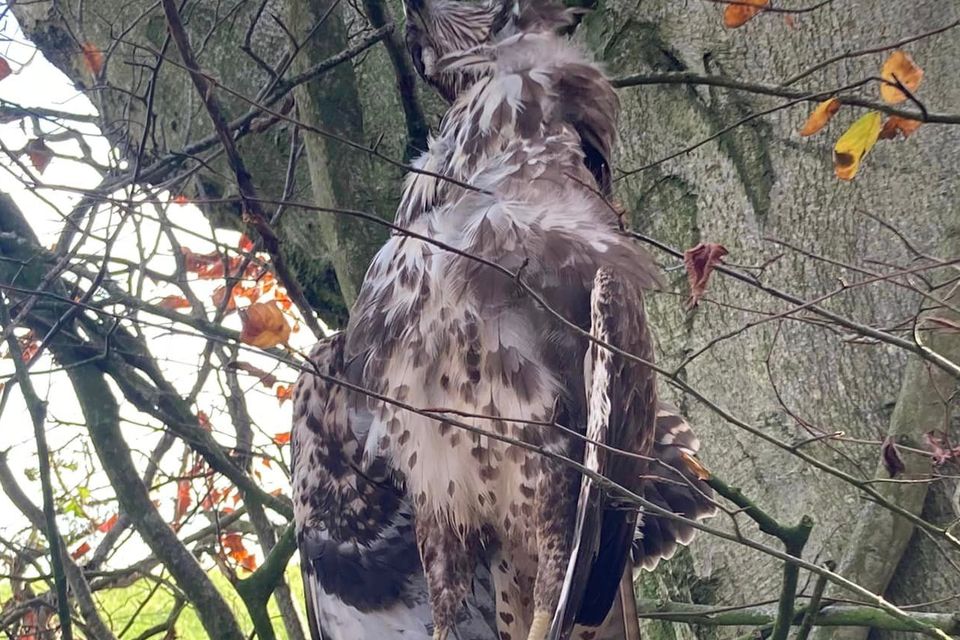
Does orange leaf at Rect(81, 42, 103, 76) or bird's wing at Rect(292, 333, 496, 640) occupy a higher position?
orange leaf at Rect(81, 42, 103, 76)

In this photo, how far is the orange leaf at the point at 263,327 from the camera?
112 inches

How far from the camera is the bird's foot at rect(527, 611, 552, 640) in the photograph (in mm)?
2549

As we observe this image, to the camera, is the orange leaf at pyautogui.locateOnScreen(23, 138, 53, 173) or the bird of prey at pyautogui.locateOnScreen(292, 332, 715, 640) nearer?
the bird of prey at pyautogui.locateOnScreen(292, 332, 715, 640)

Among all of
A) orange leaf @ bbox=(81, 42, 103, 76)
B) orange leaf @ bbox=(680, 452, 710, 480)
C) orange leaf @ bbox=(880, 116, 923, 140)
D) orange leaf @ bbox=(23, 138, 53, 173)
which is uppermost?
orange leaf @ bbox=(81, 42, 103, 76)

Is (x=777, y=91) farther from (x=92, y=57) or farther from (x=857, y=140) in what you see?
(x=92, y=57)

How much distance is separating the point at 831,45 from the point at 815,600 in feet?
5.43

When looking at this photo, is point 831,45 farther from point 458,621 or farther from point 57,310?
point 57,310

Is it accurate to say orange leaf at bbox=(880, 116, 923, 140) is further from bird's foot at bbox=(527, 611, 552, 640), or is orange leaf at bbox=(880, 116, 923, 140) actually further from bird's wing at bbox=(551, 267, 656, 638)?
bird's foot at bbox=(527, 611, 552, 640)

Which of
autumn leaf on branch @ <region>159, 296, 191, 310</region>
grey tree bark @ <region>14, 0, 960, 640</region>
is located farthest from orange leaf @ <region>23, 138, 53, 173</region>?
grey tree bark @ <region>14, 0, 960, 640</region>

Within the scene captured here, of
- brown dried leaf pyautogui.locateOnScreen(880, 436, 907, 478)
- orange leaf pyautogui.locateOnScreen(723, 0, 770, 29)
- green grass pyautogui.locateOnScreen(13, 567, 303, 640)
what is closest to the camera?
brown dried leaf pyautogui.locateOnScreen(880, 436, 907, 478)

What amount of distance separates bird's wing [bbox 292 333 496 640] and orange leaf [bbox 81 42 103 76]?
183 cm

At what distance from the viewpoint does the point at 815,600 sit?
2164 millimetres

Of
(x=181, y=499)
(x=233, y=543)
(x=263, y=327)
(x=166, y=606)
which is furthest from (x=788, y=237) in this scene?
(x=166, y=606)

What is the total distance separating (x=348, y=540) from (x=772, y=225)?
4.82ft
